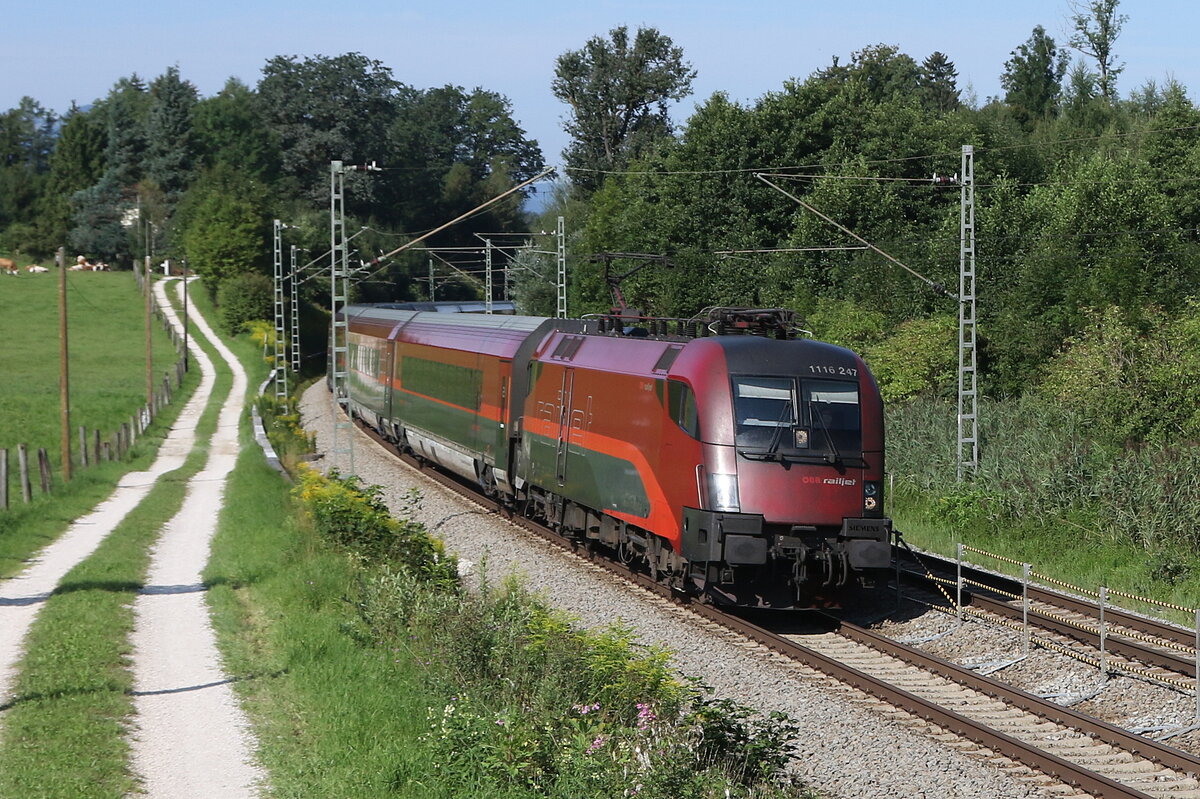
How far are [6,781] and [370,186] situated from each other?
97910mm

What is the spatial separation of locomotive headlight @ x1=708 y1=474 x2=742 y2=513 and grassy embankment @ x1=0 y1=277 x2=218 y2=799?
6815mm

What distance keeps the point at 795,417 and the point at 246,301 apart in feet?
215

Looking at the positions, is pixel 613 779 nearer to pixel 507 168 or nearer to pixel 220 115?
pixel 220 115

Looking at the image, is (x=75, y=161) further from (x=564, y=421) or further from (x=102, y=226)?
(x=564, y=421)

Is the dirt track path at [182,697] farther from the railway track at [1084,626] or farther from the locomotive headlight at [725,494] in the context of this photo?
the railway track at [1084,626]

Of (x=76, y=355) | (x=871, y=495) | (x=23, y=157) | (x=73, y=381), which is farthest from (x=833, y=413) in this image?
(x=23, y=157)

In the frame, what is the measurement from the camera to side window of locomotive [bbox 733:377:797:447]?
16000mm

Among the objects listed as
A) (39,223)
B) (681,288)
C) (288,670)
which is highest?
(39,223)

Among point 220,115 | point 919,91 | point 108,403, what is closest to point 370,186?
point 220,115

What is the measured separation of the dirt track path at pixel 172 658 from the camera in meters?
9.81

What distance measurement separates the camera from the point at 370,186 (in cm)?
10419

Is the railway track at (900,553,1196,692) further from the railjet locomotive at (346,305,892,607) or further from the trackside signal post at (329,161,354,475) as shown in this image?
the trackside signal post at (329,161,354,475)

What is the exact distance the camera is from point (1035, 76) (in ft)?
308

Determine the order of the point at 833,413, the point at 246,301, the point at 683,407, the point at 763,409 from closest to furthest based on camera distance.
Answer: the point at 763,409 → the point at 833,413 → the point at 683,407 → the point at 246,301
